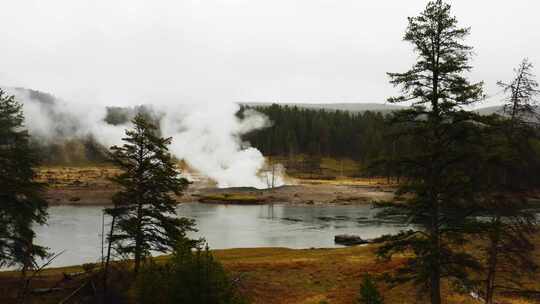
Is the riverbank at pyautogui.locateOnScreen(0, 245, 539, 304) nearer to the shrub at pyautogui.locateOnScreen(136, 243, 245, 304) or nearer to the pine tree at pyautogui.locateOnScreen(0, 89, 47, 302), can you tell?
the pine tree at pyautogui.locateOnScreen(0, 89, 47, 302)

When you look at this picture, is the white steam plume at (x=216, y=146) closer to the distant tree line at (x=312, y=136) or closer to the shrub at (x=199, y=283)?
the distant tree line at (x=312, y=136)

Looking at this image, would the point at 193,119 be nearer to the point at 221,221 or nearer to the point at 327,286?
the point at 221,221

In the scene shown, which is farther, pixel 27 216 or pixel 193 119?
pixel 193 119

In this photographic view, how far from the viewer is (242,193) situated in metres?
113

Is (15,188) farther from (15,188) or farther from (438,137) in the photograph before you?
(438,137)

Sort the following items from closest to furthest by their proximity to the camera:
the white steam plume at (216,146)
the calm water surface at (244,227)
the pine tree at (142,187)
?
1. the pine tree at (142,187)
2. the calm water surface at (244,227)
3. the white steam plume at (216,146)

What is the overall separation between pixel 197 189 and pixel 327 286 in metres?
87.6

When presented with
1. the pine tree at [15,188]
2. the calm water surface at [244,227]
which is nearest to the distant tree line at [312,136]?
the calm water surface at [244,227]

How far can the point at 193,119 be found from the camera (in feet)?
469

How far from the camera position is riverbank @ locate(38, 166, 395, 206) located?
334ft

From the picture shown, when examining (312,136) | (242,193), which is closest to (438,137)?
(242,193)

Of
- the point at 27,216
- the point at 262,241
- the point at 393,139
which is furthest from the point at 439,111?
the point at 262,241

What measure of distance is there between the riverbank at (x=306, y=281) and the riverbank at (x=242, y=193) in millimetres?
57137

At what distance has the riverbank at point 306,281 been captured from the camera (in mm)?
28109
